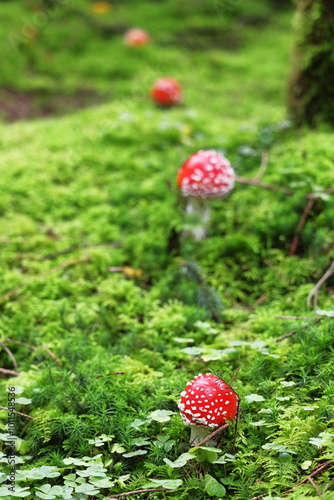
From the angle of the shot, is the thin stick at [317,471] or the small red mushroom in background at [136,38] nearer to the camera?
the thin stick at [317,471]

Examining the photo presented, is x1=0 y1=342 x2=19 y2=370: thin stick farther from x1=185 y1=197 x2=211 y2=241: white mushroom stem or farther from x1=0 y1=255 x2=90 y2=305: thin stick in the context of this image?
x1=185 y1=197 x2=211 y2=241: white mushroom stem

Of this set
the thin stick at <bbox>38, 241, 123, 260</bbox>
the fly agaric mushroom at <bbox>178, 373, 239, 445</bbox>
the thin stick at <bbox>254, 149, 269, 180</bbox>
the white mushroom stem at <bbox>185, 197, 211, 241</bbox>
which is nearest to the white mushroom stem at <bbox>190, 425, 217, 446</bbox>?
the fly agaric mushroom at <bbox>178, 373, 239, 445</bbox>

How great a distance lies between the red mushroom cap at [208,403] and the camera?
77.0 inches

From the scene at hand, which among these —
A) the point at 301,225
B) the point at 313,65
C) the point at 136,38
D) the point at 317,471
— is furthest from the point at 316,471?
the point at 136,38

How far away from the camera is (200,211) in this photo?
3.66m

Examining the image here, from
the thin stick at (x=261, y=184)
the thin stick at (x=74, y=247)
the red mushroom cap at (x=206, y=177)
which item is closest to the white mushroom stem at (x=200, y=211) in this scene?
the red mushroom cap at (x=206, y=177)

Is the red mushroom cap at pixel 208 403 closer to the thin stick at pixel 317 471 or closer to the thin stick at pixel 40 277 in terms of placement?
the thin stick at pixel 317 471

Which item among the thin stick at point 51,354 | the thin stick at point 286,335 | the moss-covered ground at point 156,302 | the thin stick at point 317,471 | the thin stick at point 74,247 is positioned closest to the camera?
the thin stick at point 317,471

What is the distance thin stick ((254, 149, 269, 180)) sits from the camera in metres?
4.02

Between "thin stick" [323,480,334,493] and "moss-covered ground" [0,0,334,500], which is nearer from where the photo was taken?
"thin stick" [323,480,334,493]

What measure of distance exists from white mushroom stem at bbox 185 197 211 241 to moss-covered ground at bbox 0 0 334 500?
0.09m

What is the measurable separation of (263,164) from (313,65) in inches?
47.4

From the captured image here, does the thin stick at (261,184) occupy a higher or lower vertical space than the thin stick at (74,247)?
higher

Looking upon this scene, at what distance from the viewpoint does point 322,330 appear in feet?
7.75
